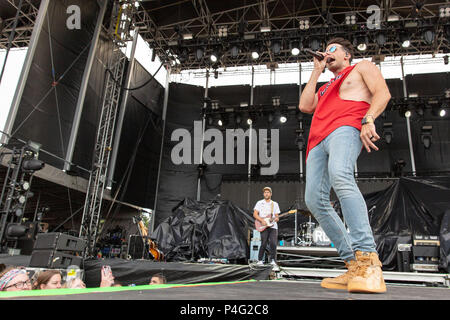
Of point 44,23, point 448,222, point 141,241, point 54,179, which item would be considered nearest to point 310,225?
point 448,222

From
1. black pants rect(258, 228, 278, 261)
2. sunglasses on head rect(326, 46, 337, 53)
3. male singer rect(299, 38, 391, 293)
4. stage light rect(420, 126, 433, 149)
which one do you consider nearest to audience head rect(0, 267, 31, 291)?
male singer rect(299, 38, 391, 293)

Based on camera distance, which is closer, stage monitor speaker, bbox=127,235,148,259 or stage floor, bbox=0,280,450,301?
stage floor, bbox=0,280,450,301

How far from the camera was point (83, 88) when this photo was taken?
8719mm

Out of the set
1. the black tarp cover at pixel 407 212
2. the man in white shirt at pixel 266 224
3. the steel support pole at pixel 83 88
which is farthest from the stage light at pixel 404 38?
the steel support pole at pixel 83 88

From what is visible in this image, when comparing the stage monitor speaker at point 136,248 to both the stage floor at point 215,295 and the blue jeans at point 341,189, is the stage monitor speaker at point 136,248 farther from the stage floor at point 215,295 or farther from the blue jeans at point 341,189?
the stage floor at point 215,295

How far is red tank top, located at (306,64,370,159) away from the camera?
5.57 feet

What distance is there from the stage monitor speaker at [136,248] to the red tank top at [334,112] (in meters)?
6.96

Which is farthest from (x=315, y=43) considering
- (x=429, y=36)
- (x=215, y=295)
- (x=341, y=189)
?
(x=215, y=295)

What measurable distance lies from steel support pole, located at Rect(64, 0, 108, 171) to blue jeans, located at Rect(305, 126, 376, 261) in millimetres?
7282

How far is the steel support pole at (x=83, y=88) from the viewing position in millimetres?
8141

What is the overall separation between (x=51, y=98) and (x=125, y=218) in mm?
5645

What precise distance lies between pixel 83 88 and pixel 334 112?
8.37 metres

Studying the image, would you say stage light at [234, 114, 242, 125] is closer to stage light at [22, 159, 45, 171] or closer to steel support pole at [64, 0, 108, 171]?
steel support pole at [64, 0, 108, 171]

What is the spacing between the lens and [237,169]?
38.8ft
